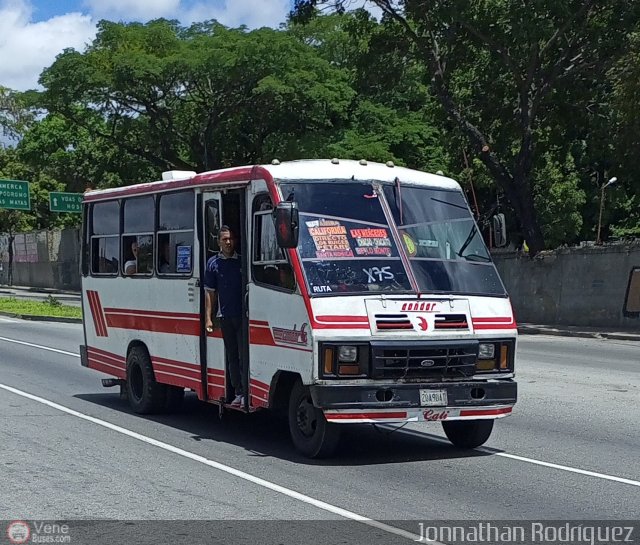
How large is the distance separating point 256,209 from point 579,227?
127ft

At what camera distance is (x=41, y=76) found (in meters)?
43.2

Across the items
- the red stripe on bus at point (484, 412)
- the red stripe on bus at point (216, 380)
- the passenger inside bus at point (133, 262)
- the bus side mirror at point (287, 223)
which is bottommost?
the red stripe on bus at point (484, 412)

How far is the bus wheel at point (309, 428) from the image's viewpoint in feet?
30.2

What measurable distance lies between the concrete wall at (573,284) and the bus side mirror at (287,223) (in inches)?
786

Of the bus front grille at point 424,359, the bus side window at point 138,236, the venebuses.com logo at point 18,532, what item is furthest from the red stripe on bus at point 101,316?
the venebuses.com logo at point 18,532

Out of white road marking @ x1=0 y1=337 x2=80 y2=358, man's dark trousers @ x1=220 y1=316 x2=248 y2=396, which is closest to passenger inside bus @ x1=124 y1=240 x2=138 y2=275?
man's dark trousers @ x1=220 y1=316 x2=248 y2=396

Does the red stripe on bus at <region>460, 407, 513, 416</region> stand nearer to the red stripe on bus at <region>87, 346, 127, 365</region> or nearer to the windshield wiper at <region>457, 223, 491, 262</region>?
the windshield wiper at <region>457, 223, 491, 262</region>

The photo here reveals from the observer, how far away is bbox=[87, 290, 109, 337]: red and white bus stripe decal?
13.7 meters

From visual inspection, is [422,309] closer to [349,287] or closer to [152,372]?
[349,287]

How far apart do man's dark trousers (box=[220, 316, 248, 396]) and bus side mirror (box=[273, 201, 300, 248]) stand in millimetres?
1498

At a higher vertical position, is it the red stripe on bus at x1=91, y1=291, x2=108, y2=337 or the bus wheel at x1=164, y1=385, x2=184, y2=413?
the red stripe on bus at x1=91, y1=291, x2=108, y2=337

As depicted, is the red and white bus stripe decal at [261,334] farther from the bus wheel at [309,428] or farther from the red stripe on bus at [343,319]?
the red stripe on bus at [343,319]

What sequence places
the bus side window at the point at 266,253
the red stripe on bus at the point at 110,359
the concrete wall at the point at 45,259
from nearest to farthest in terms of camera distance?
the bus side window at the point at 266,253 < the red stripe on bus at the point at 110,359 < the concrete wall at the point at 45,259

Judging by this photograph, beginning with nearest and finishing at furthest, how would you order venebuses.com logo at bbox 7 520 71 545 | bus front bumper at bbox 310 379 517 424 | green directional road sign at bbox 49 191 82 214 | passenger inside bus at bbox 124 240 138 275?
venebuses.com logo at bbox 7 520 71 545
bus front bumper at bbox 310 379 517 424
passenger inside bus at bbox 124 240 138 275
green directional road sign at bbox 49 191 82 214
